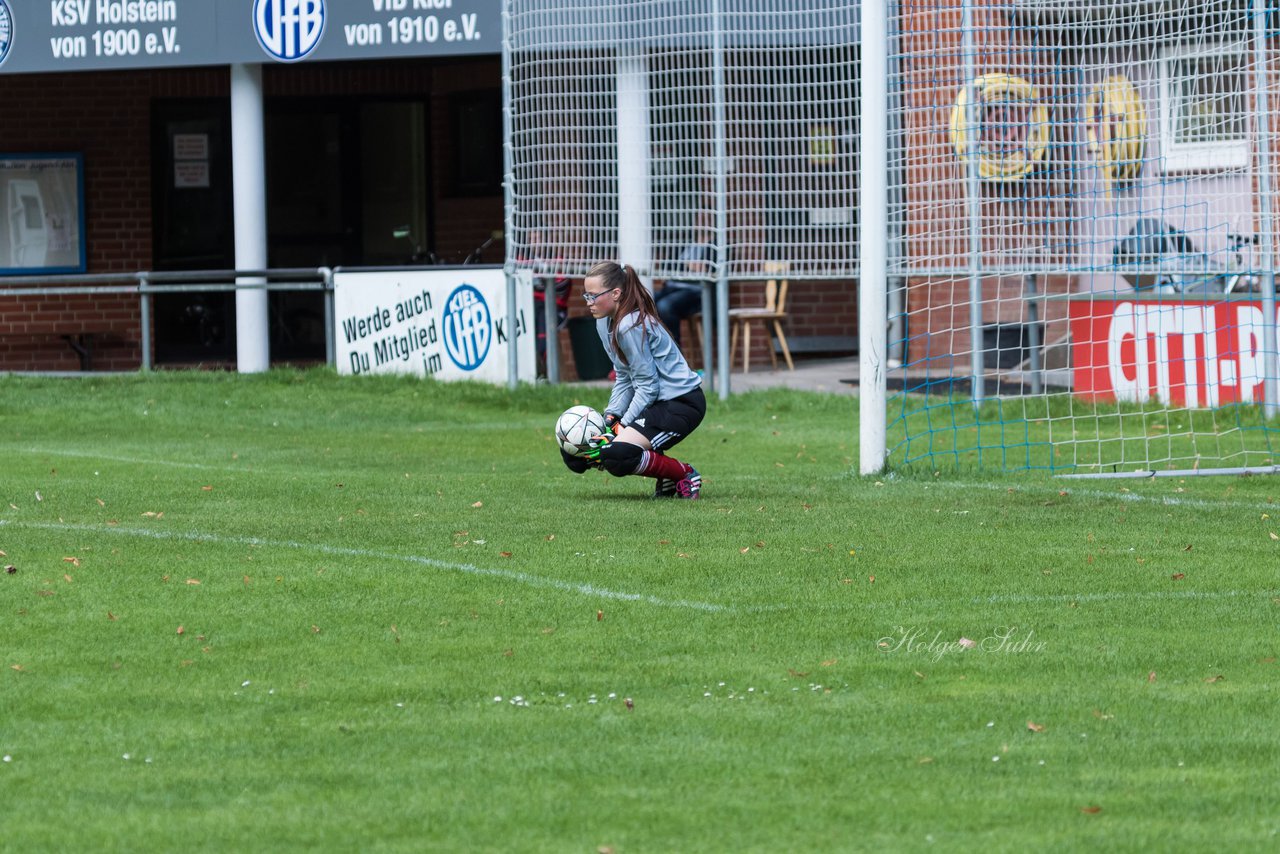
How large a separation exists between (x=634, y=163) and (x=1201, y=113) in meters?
5.10

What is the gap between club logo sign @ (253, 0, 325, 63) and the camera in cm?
1709

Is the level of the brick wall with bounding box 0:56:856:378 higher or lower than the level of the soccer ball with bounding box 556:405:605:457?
higher

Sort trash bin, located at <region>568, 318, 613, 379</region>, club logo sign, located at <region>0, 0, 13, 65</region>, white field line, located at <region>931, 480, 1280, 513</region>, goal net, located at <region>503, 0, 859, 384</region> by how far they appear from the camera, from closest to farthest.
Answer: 1. white field line, located at <region>931, 480, 1280, 513</region>
2. goal net, located at <region>503, 0, 859, 384</region>
3. club logo sign, located at <region>0, 0, 13, 65</region>
4. trash bin, located at <region>568, 318, 613, 379</region>

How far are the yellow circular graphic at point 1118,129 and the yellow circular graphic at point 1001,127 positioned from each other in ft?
1.19

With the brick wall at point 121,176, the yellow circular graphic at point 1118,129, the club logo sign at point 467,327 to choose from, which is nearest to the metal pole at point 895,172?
the yellow circular graphic at point 1118,129

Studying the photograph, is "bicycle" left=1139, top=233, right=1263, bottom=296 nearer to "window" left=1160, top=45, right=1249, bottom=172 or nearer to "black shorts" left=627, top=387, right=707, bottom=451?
"window" left=1160, top=45, right=1249, bottom=172

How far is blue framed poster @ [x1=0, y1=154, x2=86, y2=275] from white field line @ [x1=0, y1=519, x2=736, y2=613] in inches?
503

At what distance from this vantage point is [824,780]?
465 centimetres

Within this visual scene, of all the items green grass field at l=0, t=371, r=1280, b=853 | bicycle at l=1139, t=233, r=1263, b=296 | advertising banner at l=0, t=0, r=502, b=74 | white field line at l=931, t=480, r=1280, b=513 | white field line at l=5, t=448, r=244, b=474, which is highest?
advertising banner at l=0, t=0, r=502, b=74

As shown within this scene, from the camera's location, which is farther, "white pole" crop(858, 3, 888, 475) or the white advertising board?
the white advertising board

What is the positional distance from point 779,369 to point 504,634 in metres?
13.4

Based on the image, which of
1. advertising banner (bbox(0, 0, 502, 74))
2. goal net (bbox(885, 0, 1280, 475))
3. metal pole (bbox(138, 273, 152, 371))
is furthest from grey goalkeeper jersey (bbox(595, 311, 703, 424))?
metal pole (bbox(138, 273, 152, 371))

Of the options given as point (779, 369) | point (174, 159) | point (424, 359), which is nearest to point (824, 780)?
point (424, 359)

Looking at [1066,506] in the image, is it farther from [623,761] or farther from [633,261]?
[633,261]
